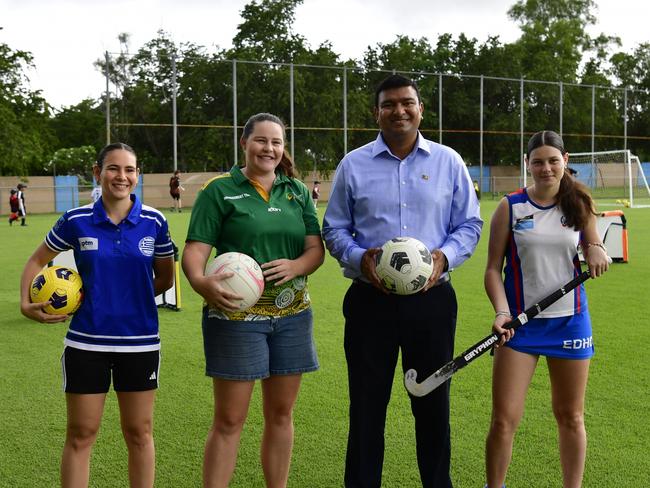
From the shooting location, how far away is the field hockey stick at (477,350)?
341 cm

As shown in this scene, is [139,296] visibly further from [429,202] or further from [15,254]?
[15,254]

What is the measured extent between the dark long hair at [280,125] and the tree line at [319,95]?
31.8 metres

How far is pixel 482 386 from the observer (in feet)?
18.3

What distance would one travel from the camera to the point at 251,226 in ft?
10.9

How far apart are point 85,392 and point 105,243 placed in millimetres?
661

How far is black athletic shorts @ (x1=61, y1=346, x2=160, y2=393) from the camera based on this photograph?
10.6ft

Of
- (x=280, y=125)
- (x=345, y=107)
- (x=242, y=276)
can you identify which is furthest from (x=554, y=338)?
(x=345, y=107)

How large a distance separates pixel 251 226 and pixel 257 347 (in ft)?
1.81

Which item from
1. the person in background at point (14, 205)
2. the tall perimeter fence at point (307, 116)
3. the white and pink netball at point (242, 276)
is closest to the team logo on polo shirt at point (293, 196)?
the white and pink netball at point (242, 276)

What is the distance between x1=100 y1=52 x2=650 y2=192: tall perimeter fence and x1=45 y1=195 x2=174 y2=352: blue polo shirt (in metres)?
30.1

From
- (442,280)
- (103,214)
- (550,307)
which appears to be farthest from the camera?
(442,280)

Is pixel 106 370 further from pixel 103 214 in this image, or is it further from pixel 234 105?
pixel 234 105

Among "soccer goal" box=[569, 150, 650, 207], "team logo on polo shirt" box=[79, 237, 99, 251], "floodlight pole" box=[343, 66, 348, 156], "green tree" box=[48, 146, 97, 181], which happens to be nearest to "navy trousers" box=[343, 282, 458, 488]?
"team logo on polo shirt" box=[79, 237, 99, 251]

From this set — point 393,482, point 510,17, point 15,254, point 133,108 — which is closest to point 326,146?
point 133,108
